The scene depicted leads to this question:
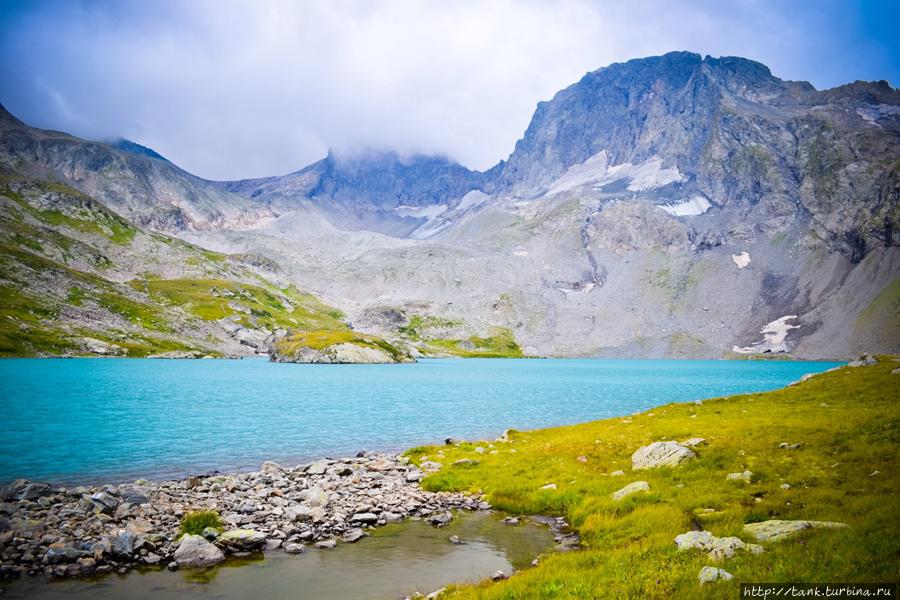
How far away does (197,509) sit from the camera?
78.7 feet

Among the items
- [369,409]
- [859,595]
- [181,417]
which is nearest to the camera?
[859,595]

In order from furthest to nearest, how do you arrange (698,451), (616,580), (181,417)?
(181,417) < (698,451) < (616,580)

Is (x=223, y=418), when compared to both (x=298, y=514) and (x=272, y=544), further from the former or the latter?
(x=272, y=544)

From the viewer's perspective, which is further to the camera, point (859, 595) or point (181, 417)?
point (181, 417)

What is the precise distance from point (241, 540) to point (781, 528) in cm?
1988

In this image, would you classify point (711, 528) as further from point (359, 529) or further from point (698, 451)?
point (359, 529)

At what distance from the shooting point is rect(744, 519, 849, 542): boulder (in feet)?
47.9

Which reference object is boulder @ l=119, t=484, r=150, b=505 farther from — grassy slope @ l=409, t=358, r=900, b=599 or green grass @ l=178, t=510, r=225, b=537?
grassy slope @ l=409, t=358, r=900, b=599

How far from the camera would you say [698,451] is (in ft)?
94.0

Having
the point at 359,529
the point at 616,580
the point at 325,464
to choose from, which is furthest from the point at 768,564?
the point at 325,464

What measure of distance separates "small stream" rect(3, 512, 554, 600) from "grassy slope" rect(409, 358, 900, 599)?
250cm

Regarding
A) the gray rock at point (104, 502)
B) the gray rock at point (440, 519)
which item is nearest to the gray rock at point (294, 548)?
the gray rock at point (440, 519)

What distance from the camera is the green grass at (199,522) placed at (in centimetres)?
2091

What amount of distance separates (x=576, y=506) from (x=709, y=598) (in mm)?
13572
